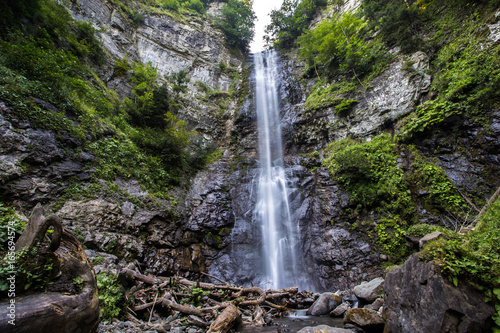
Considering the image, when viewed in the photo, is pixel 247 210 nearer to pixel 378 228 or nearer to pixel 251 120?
pixel 378 228

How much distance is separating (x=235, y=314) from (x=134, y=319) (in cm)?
218

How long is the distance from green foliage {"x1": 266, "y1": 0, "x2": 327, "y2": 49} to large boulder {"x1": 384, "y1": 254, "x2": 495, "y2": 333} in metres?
24.2

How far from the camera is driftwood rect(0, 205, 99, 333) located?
1826 millimetres

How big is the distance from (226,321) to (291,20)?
28171 millimetres

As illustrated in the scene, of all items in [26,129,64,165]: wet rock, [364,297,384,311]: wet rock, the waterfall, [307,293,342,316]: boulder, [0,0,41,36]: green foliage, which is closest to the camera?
[364,297,384,311]: wet rock

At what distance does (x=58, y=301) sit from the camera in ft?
7.05

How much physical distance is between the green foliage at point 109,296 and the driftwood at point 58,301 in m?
1.70

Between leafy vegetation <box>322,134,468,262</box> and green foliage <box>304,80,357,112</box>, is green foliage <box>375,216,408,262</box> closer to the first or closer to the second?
leafy vegetation <box>322,134,468,262</box>

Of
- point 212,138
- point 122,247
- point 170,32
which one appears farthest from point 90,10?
point 122,247

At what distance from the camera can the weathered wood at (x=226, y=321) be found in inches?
153

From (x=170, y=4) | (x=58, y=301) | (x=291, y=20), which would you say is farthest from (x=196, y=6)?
(x=58, y=301)

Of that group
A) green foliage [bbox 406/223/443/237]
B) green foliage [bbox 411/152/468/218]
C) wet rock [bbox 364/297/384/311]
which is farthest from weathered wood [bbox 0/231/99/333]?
green foliage [bbox 411/152/468/218]

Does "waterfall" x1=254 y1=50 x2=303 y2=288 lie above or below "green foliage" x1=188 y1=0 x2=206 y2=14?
below

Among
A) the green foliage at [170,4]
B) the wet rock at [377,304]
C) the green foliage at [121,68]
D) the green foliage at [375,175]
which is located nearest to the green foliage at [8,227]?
the wet rock at [377,304]
